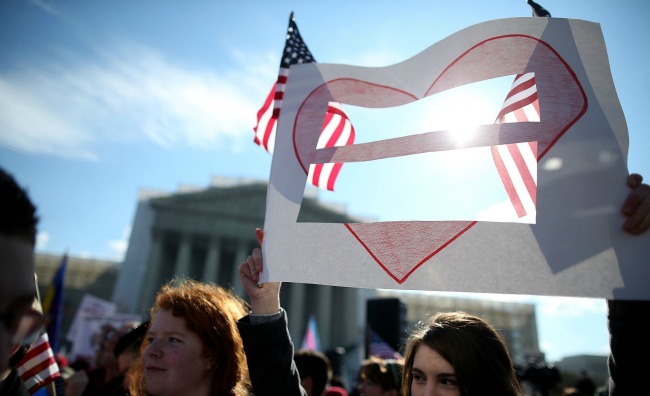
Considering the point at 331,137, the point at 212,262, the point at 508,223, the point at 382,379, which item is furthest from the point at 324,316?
the point at 508,223

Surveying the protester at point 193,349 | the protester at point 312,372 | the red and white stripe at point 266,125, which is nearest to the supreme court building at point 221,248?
the protester at point 312,372

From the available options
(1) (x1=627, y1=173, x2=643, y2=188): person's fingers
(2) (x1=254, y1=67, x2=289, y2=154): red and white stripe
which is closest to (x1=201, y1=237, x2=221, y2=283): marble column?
(2) (x1=254, y1=67, x2=289, y2=154): red and white stripe

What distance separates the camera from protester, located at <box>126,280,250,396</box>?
211cm

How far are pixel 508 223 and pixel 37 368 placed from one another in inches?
111

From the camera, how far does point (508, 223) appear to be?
5.09 ft

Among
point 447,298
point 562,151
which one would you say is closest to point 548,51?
point 562,151

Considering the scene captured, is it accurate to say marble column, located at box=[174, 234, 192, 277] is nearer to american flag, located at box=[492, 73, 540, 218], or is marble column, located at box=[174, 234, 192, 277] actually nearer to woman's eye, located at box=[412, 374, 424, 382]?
woman's eye, located at box=[412, 374, 424, 382]

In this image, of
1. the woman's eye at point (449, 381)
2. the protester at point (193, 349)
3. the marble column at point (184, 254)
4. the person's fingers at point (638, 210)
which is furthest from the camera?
the marble column at point (184, 254)

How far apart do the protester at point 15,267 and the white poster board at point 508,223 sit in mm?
1028

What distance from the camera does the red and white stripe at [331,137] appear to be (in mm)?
2568

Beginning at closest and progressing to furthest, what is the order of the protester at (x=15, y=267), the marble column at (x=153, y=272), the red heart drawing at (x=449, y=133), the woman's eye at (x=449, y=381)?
1. the protester at (x=15, y=267)
2. the red heart drawing at (x=449, y=133)
3. the woman's eye at (x=449, y=381)
4. the marble column at (x=153, y=272)

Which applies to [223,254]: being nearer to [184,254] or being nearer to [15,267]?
[184,254]

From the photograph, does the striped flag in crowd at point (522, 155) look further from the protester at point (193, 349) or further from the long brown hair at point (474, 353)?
the protester at point (193, 349)

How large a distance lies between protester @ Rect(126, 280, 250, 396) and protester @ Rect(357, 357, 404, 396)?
218 centimetres
